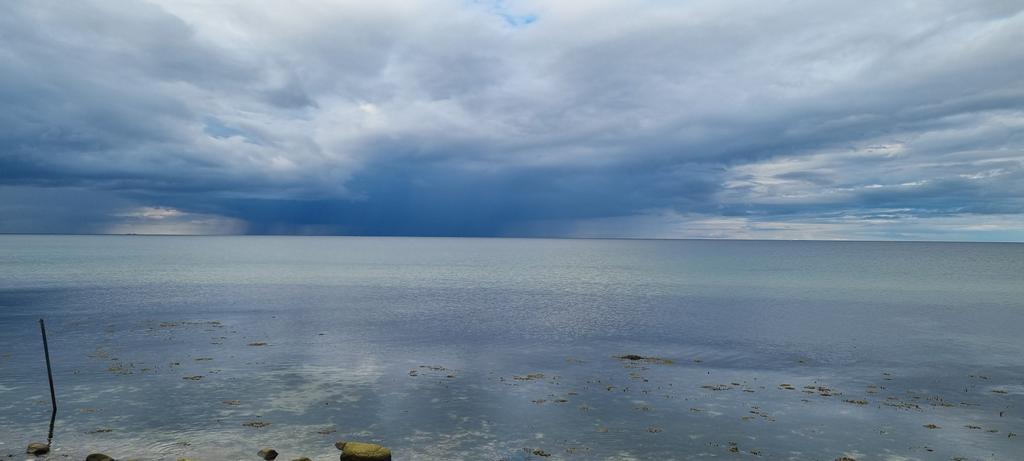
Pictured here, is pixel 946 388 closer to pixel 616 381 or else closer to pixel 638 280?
pixel 616 381

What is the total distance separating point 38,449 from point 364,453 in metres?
12.7

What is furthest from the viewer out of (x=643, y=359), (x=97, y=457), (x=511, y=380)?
(x=643, y=359)

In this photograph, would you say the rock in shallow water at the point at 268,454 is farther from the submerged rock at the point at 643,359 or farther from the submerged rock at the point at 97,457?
the submerged rock at the point at 643,359

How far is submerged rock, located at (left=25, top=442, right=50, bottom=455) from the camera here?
74.2ft

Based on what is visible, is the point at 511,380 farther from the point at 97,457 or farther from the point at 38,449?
the point at 38,449

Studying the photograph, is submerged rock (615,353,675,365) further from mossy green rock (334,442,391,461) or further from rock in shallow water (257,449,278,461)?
rock in shallow water (257,449,278,461)

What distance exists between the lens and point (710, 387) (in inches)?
1355

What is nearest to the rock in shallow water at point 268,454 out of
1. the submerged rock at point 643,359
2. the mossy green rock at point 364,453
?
the mossy green rock at point 364,453

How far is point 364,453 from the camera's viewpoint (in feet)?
70.4

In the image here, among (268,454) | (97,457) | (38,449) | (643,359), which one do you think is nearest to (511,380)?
(643,359)

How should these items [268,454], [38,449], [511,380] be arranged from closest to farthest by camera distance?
1. [268,454]
2. [38,449]
3. [511,380]

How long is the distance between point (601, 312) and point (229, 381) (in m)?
45.1

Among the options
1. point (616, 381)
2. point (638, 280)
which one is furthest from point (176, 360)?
point (638, 280)

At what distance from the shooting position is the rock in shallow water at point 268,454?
2230 cm
